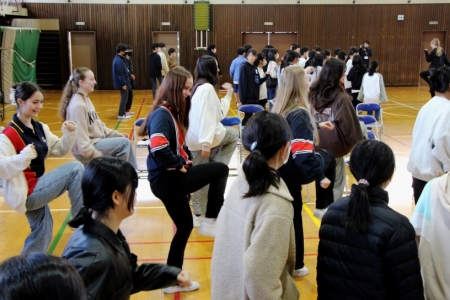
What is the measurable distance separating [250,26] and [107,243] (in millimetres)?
17813

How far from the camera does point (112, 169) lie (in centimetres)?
198

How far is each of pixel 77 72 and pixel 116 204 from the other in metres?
3.57

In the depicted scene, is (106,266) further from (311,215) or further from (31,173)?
(311,215)

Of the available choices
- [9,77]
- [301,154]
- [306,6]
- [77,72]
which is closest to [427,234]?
[301,154]

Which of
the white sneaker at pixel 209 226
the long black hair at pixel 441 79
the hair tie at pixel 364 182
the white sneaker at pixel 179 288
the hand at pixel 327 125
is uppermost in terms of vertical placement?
the long black hair at pixel 441 79

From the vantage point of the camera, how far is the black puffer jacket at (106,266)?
1.75m

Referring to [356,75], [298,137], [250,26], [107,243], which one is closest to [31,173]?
[298,137]

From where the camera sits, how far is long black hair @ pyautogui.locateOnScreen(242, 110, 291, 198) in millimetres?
2119

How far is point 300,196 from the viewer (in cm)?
386

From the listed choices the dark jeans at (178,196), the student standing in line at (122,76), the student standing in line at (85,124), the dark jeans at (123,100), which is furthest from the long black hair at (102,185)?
the dark jeans at (123,100)

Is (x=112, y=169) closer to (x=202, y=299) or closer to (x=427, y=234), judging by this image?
(x=427, y=234)

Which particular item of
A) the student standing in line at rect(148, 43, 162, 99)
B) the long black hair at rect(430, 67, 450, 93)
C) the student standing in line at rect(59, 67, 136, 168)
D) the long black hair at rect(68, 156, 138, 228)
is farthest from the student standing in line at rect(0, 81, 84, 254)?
the student standing in line at rect(148, 43, 162, 99)

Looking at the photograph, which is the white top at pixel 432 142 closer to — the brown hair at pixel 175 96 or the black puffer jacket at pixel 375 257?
the black puffer jacket at pixel 375 257

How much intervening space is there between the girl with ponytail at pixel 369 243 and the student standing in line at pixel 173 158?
152 cm
